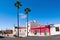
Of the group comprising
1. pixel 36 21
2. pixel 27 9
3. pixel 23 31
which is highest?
pixel 27 9

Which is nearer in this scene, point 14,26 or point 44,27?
point 44,27

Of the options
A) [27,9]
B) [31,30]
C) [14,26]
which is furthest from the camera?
[14,26]

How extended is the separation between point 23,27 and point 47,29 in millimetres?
25016

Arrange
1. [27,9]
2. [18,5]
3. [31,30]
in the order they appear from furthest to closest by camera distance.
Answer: [31,30] → [27,9] → [18,5]

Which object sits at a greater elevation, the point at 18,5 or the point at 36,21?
the point at 18,5

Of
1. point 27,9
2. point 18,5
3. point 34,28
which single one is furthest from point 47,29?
point 18,5

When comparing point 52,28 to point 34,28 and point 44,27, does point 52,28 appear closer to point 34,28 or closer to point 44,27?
point 44,27

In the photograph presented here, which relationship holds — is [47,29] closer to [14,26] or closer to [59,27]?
[59,27]

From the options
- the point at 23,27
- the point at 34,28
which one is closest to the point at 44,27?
the point at 34,28

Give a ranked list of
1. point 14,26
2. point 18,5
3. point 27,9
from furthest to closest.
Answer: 1. point 14,26
2. point 27,9
3. point 18,5

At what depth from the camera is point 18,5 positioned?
67.9m

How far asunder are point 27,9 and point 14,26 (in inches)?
860

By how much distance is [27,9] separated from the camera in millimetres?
72812

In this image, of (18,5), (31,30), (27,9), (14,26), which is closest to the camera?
(18,5)
